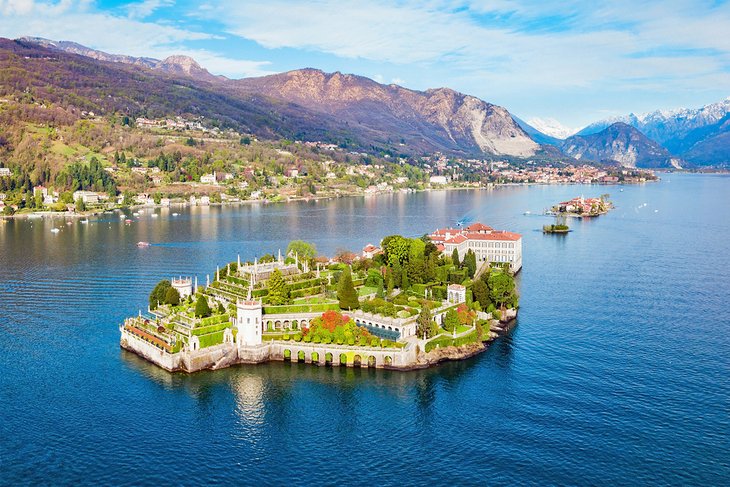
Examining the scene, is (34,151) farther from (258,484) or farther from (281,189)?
(258,484)

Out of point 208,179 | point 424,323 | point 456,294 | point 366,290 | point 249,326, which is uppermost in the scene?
point 208,179

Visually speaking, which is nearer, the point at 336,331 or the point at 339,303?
the point at 336,331

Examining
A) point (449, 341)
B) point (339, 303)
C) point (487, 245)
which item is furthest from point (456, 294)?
point (487, 245)

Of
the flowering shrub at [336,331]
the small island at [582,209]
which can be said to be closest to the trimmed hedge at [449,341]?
the flowering shrub at [336,331]

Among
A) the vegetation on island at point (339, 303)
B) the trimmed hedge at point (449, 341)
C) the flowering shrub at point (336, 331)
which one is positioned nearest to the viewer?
the flowering shrub at point (336, 331)

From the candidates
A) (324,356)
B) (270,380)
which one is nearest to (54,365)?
(270,380)

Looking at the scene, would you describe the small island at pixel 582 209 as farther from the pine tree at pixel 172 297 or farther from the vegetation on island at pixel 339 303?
the pine tree at pixel 172 297

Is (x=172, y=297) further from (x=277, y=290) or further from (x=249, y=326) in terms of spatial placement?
(x=249, y=326)
